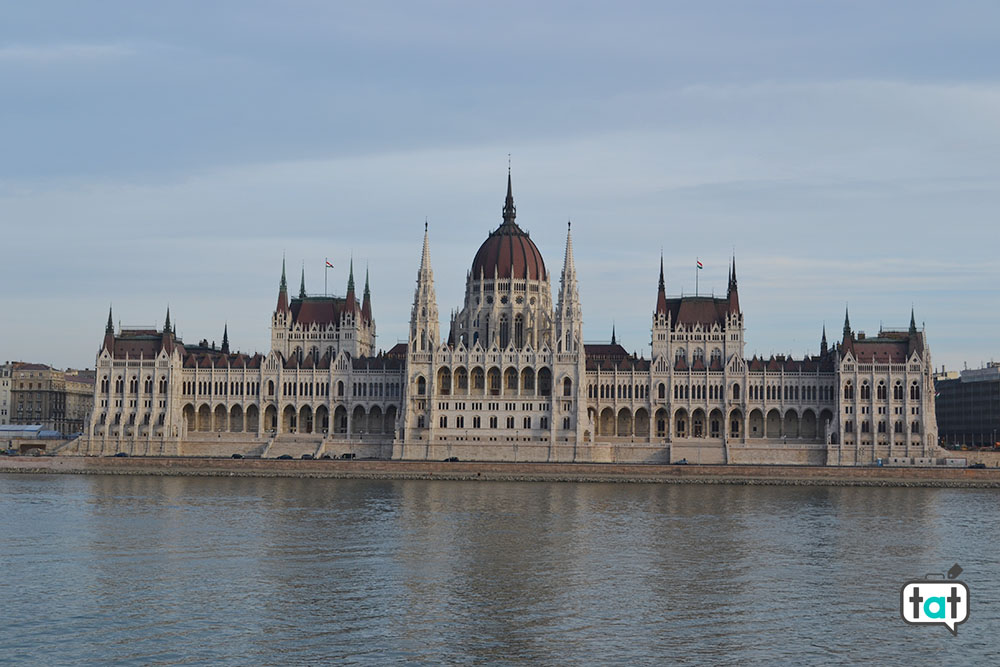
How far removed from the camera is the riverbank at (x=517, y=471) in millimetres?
120312

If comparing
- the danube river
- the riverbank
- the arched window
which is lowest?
the danube river

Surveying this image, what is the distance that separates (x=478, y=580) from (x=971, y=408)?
142 m

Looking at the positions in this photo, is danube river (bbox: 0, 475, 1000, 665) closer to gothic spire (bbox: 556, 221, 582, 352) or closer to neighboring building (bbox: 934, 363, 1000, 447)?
gothic spire (bbox: 556, 221, 582, 352)

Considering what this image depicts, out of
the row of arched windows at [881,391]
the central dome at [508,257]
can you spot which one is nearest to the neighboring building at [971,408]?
the row of arched windows at [881,391]

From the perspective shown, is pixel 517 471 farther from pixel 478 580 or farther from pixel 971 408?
pixel 971 408

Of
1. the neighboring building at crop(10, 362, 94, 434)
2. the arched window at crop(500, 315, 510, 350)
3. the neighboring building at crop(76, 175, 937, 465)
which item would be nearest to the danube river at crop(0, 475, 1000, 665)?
the neighboring building at crop(76, 175, 937, 465)

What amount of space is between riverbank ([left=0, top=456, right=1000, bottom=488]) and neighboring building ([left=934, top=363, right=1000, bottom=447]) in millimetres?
51634

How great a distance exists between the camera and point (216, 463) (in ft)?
422

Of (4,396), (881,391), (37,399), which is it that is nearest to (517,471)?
(881,391)

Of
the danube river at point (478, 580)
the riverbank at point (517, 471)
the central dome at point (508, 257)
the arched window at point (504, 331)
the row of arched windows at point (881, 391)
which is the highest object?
the central dome at point (508, 257)

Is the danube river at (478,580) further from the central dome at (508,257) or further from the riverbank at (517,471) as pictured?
the central dome at (508,257)

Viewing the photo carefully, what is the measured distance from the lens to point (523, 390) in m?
142

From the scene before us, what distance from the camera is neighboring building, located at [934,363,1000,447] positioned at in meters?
175

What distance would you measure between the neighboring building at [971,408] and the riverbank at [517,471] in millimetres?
51634
